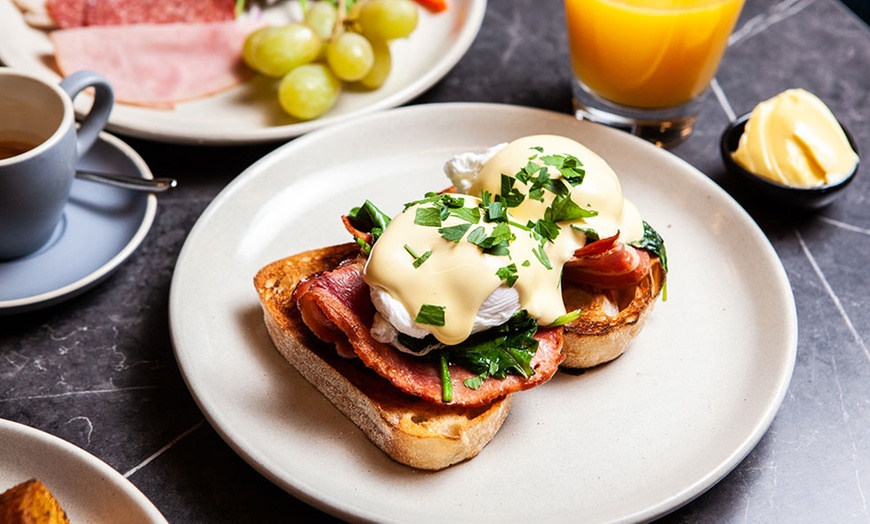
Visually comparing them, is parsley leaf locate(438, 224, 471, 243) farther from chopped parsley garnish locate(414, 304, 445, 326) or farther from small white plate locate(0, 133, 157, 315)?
small white plate locate(0, 133, 157, 315)

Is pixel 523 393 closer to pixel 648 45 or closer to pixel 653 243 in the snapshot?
pixel 653 243

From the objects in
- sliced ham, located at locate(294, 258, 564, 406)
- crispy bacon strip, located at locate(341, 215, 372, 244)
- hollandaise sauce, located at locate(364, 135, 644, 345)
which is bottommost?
sliced ham, located at locate(294, 258, 564, 406)

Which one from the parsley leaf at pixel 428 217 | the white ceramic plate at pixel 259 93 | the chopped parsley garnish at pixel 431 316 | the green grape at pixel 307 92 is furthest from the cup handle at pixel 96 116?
the chopped parsley garnish at pixel 431 316

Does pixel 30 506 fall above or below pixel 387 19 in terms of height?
below

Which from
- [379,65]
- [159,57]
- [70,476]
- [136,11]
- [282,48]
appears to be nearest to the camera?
[70,476]

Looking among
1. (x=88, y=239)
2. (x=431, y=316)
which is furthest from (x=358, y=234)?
(x=88, y=239)

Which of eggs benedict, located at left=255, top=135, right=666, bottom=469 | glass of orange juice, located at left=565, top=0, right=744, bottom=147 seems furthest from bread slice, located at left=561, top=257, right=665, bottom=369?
glass of orange juice, located at left=565, top=0, right=744, bottom=147

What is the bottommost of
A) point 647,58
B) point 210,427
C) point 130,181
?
point 210,427
